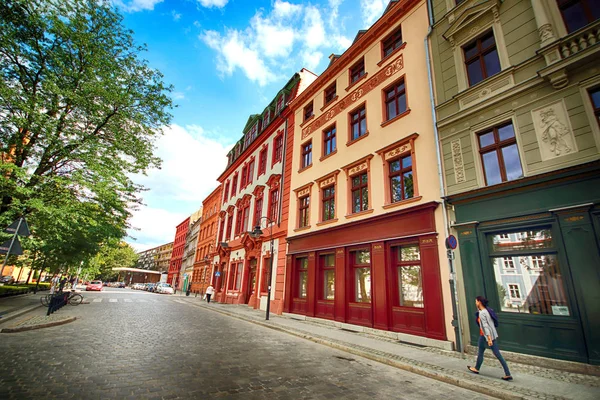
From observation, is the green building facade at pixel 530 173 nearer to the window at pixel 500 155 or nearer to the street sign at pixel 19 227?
the window at pixel 500 155

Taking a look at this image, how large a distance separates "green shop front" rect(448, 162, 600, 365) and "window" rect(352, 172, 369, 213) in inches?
175

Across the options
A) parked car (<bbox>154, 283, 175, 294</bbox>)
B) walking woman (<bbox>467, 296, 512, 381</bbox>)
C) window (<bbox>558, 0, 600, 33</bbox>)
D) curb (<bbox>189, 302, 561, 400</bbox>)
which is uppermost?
window (<bbox>558, 0, 600, 33</bbox>)

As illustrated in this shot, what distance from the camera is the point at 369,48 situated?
48.0 feet

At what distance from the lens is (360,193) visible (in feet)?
42.6

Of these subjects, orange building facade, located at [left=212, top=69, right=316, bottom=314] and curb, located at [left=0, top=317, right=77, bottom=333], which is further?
orange building facade, located at [left=212, top=69, right=316, bottom=314]

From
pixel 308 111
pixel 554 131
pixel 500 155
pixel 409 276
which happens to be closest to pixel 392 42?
pixel 308 111

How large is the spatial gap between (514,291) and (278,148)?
58.4 feet

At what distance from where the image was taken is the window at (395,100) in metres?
12.3

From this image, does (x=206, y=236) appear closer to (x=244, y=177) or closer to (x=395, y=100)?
(x=244, y=177)

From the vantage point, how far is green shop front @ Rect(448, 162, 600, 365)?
6246 mm

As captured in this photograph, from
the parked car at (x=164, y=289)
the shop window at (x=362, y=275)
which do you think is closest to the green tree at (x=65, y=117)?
the shop window at (x=362, y=275)

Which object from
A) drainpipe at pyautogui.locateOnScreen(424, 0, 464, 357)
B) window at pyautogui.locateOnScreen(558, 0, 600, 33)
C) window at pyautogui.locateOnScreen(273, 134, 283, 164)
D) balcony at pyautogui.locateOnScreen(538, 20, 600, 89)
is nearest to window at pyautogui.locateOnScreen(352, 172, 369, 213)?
drainpipe at pyautogui.locateOnScreen(424, 0, 464, 357)

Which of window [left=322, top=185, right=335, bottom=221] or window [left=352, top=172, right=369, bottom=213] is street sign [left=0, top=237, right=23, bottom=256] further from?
window [left=352, top=172, right=369, bottom=213]

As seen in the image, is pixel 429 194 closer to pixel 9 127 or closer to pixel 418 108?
pixel 418 108
